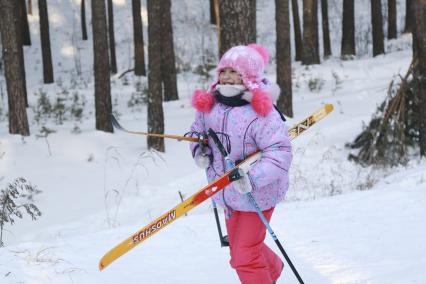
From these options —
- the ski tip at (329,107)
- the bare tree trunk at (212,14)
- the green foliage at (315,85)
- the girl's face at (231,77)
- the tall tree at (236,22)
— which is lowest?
the green foliage at (315,85)

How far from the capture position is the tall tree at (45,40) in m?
20.3

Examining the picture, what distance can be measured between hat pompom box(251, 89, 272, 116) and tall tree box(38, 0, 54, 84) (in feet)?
61.4

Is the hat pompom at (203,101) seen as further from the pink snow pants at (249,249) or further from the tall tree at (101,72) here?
the tall tree at (101,72)

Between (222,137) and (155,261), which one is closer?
(222,137)

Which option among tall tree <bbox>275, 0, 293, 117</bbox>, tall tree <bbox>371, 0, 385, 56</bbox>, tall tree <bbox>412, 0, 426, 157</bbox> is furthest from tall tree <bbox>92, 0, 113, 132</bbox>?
tall tree <bbox>371, 0, 385, 56</bbox>

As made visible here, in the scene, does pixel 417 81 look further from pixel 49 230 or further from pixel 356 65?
pixel 356 65

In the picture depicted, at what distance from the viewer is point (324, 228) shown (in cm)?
499

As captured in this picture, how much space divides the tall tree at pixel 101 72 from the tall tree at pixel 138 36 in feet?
26.8

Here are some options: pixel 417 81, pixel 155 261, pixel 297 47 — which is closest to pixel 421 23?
pixel 417 81

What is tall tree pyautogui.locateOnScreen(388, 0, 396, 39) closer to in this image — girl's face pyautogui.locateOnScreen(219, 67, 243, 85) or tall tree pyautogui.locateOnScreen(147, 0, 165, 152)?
tall tree pyautogui.locateOnScreen(147, 0, 165, 152)

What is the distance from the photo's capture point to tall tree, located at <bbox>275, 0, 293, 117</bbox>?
1234 cm

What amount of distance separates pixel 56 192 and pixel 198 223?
417 cm

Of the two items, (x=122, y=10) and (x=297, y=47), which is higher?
(x=122, y=10)

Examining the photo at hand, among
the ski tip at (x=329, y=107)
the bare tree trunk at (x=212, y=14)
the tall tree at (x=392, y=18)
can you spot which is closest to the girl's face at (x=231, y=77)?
the ski tip at (x=329, y=107)
